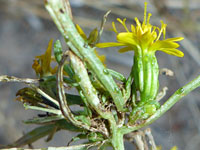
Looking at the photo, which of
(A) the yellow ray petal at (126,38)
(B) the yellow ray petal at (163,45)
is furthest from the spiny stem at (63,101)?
(B) the yellow ray petal at (163,45)

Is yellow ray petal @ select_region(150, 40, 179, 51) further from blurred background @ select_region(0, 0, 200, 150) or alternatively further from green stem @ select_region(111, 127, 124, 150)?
blurred background @ select_region(0, 0, 200, 150)

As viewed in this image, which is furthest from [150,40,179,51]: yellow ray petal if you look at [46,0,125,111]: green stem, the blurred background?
the blurred background

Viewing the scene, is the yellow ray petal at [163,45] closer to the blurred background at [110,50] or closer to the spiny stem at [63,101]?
the spiny stem at [63,101]

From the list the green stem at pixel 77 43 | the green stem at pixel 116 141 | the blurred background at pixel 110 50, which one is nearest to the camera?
the green stem at pixel 77 43

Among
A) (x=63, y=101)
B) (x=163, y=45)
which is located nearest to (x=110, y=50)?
(x=163, y=45)

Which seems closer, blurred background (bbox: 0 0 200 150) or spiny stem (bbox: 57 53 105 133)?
spiny stem (bbox: 57 53 105 133)

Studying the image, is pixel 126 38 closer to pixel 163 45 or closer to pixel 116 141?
pixel 163 45
